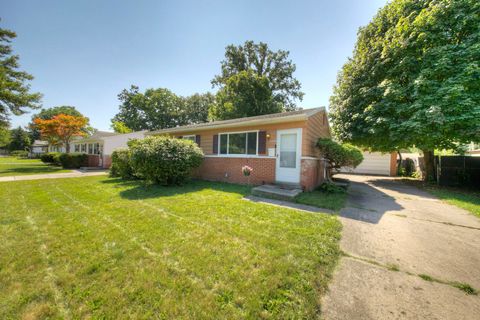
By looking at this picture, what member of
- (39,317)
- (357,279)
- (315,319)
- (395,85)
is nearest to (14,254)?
(39,317)

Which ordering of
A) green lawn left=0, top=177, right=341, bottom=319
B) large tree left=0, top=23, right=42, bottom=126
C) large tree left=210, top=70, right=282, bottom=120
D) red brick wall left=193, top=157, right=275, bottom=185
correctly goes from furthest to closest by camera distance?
large tree left=210, top=70, right=282, bottom=120 < large tree left=0, top=23, right=42, bottom=126 < red brick wall left=193, top=157, right=275, bottom=185 < green lawn left=0, top=177, right=341, bottom=319

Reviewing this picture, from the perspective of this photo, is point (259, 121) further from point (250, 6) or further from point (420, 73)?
point (420, 73)

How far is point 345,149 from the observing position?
23.3 ft

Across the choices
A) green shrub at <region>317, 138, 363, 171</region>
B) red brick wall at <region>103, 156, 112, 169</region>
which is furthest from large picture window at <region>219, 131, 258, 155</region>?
red brick wall at <region>103, 156, 112, 169</region>

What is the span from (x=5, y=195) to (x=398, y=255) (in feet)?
33.4

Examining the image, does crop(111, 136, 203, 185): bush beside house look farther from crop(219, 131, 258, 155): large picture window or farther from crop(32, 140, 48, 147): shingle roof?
crop(32, 140, 48, 147): shingle roof

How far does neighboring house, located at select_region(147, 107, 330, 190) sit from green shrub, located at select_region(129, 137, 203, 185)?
1.69 m

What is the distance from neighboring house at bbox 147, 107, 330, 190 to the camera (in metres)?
6.64

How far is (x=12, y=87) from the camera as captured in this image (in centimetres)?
1427

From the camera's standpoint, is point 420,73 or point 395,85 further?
point 395,85

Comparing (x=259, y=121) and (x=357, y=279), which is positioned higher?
(x=259, y=121)

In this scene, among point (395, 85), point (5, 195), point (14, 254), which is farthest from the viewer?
point (395, 85)

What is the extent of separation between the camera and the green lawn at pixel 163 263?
66.1 inches

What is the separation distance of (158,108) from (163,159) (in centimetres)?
2760
